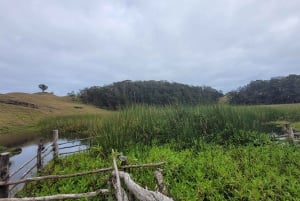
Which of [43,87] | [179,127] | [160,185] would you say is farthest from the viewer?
[43,87]

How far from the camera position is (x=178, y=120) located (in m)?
7.94

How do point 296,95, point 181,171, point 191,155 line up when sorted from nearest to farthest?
point 181,171 < point 191,155 < point 296,95

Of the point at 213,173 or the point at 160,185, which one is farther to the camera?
the point at 213,173

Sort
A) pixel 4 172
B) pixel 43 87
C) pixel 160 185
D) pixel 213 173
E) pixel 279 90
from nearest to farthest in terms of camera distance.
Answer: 1. pixel 160 185
2. pixel 4 172
3. pixel 213 173
4. pixel 279 90
5. pixel 43 87

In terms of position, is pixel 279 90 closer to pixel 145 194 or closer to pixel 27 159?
pixel 27 159

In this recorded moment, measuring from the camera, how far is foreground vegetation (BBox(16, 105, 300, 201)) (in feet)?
14.0

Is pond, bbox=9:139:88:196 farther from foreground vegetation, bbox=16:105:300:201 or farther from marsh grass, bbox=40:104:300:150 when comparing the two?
marsh grass, bbox=40:104:300:150

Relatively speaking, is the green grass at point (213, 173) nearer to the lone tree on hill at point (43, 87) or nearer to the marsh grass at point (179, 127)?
the marsh grass at point (179, 127)

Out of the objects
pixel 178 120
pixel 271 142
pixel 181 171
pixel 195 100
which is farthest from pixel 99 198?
pixel 195 100

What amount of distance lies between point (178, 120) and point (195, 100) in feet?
5.00

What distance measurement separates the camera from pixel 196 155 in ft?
20.1

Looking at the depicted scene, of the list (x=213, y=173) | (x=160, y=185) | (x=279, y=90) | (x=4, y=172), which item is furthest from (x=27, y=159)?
(x=279, y=90)

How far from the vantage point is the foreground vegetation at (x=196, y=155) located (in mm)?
4273

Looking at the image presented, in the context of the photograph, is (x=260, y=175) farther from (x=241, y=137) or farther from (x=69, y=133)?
(x=69, y=133)
